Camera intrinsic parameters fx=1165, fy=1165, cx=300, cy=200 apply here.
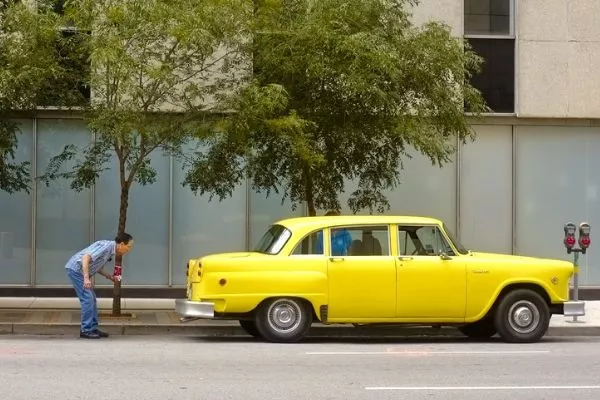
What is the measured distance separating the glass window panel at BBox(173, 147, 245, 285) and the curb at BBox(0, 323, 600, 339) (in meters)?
5.84

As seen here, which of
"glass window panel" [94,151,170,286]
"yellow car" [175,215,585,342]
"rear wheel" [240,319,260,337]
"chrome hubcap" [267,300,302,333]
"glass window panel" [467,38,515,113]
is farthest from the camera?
"glass window panel" [467,38,515,113]

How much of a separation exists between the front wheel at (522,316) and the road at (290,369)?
22 centimetres

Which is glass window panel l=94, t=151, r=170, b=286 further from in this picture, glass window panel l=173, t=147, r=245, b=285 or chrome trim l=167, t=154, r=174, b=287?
glass window panel l=173, t=147, r=245, b=285

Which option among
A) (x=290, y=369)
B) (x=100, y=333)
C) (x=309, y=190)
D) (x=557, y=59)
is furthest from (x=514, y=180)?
(x=290, y=369)

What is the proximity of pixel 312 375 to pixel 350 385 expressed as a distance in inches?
32.5

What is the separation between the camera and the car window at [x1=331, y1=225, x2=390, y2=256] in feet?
50.4

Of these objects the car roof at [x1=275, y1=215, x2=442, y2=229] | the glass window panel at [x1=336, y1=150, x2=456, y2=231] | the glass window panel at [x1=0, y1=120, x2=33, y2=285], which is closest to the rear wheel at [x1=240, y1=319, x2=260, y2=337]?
the car roof at [x1=275, y1=215, x2=442, y2=229]

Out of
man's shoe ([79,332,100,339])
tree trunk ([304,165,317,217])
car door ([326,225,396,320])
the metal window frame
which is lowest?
man's shoe ([79,332,100,339])

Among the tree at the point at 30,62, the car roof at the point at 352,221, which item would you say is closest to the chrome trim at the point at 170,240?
the tree at the point at 30,62

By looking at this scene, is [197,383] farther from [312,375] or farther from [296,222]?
[296,222]

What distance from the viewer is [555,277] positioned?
15.8 meters

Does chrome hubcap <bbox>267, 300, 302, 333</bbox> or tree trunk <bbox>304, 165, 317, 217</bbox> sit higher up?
tree trunk <bbox>304, 165, 317, 217</bbox>

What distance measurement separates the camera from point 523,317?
15734mm

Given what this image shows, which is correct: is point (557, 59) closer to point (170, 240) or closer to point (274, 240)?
point (170, 240)
